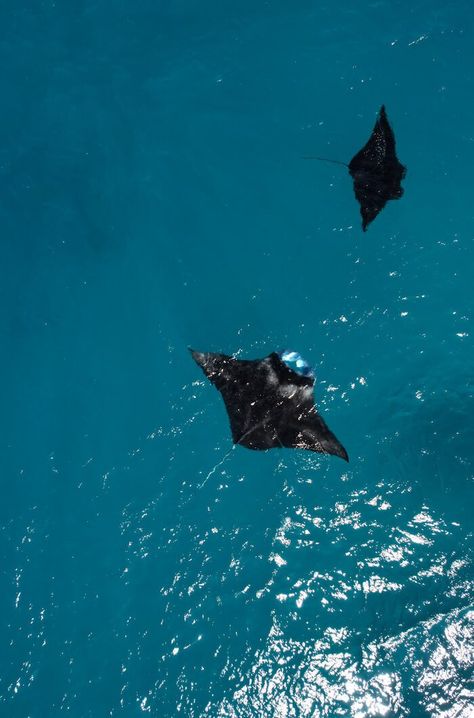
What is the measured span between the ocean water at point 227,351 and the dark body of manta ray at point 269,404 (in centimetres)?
181

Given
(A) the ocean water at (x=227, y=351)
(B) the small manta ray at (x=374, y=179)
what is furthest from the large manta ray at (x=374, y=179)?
(A) the ocean water at (x=227, y=351)

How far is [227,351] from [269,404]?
2558 millimetres

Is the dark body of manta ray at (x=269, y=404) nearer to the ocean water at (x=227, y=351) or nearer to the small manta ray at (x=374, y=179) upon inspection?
the ocean water at (x=227, y=351)

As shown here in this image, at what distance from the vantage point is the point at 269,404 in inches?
266

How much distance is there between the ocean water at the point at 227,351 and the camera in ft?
24.1

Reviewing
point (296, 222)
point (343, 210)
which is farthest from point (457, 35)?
point (296, 222)

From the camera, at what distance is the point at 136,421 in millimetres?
9031

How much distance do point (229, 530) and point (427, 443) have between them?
3895 millimetres

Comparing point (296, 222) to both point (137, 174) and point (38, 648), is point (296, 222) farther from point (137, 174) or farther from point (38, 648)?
point (38, 648)

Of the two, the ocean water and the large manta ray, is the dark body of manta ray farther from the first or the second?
the large manta ray

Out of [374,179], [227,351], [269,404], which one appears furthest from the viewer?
[227,351]

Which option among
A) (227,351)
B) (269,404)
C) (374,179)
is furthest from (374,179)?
(269,404)

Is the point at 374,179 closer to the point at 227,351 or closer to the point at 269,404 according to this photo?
the point at 227,351

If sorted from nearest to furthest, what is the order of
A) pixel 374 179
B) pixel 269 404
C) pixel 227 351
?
pixel 269 404, pixel 374 179, pixel 227 351
